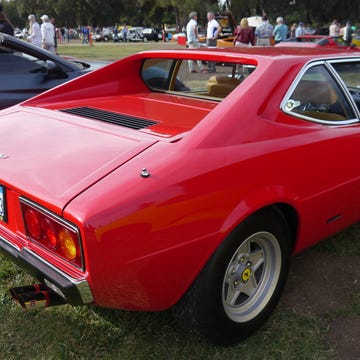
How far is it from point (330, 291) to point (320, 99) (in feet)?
3.85

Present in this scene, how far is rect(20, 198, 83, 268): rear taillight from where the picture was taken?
1817mm

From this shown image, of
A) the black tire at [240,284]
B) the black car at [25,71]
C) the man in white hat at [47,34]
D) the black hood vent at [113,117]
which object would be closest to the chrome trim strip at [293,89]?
the black tire at [240,284]

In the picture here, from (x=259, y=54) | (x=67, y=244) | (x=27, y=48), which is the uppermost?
(x=259, y=54)

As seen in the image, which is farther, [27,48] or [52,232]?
[27,48]

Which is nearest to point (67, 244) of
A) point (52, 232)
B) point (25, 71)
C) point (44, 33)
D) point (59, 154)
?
point (52, 232)

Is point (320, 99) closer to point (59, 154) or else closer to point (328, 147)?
point (328, 147)

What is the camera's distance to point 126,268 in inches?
71.2

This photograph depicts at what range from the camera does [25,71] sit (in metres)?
4.88

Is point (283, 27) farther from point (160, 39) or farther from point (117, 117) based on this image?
point (160, 39)

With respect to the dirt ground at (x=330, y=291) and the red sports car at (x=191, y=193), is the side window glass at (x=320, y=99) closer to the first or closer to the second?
the red sports car at (x=191, y=193)

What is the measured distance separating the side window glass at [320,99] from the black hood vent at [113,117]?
835 millimetres

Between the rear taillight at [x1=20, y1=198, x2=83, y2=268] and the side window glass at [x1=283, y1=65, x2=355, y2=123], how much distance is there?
54.2 inches

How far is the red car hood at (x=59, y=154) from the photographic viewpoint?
1.94m

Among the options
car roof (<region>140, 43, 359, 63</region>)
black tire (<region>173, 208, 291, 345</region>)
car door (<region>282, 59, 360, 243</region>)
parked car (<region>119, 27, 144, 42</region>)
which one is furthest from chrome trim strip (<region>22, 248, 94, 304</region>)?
parked car (<region>119, 27, 144, 42</region>)
